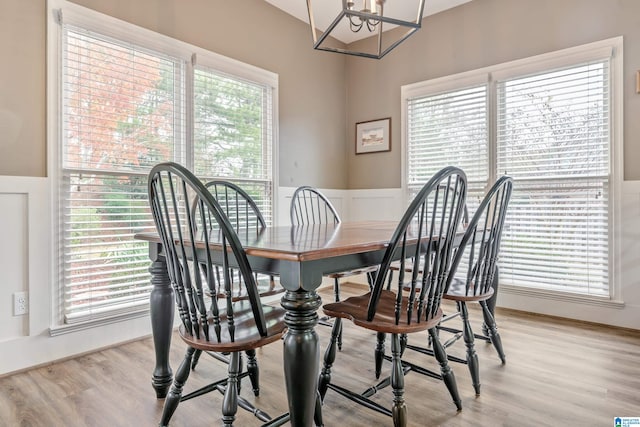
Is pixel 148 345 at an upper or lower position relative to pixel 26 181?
lower

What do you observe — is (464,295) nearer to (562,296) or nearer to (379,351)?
(379,351)

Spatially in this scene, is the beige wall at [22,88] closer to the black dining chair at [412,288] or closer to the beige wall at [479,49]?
the black dining chair at [412,288]

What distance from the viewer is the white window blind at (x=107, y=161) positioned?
230cm

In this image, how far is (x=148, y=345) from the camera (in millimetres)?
2521

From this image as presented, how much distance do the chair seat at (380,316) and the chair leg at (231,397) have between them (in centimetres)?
42

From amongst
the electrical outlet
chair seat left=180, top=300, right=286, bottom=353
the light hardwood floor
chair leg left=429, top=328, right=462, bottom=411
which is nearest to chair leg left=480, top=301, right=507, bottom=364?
the light hardwood floor

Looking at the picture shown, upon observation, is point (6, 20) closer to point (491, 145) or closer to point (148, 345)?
point (148, 345)

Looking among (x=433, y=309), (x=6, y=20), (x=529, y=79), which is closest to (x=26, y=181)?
(x=6, y=20)

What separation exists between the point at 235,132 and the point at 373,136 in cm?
167

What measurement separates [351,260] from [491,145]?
260 centimetres

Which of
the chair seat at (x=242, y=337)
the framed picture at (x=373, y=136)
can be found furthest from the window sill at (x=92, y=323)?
the framed picture at (x=373, y=136)

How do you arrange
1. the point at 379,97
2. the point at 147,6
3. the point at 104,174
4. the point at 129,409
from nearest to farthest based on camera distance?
the point at 129,409, the point at 104,174, the point at 147,6, the point at 379,97

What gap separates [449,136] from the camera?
369 cm

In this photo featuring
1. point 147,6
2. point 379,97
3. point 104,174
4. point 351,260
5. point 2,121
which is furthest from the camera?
point 379,97
